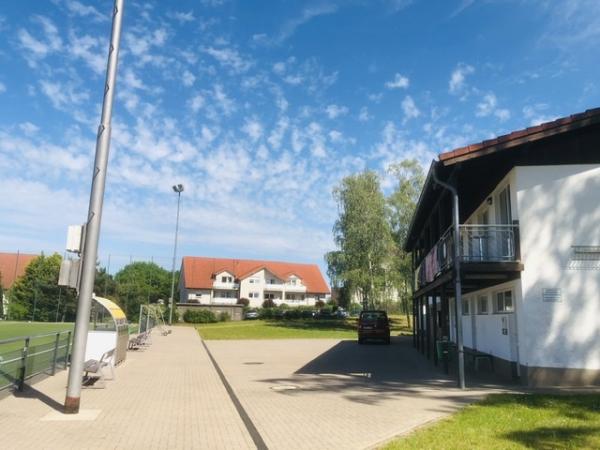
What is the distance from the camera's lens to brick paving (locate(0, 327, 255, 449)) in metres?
6.81

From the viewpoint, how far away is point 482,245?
14148mm

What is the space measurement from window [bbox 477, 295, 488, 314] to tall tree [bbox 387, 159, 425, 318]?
2310 centimetres

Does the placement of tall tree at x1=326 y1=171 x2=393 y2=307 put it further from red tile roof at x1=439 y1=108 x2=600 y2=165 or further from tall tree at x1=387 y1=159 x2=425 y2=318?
red tile roof at x1=439 y1=108 x2=600 y2=165

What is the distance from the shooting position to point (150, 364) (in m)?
17.1

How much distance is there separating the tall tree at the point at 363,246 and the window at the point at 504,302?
25.7 meters

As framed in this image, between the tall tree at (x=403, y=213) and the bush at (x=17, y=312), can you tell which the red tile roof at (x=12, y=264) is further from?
the tall tree at (x=403, y=213)

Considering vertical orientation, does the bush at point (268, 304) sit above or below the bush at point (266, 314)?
Answer: above

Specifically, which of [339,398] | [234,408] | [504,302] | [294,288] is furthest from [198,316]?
[234,408]

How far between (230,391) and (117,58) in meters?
6.91

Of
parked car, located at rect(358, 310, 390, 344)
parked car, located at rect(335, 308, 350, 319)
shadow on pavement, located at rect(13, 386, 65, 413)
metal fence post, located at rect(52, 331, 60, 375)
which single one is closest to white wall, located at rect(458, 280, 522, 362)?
parked car, located at rect(358, 310, 390, 344)

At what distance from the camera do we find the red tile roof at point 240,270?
263 feet

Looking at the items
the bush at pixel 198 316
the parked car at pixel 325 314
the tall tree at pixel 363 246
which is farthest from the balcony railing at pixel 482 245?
the parked car at pixel 325 314

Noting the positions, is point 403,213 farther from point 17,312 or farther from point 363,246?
point 17,312

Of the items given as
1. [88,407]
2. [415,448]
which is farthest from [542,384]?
[88,407]
